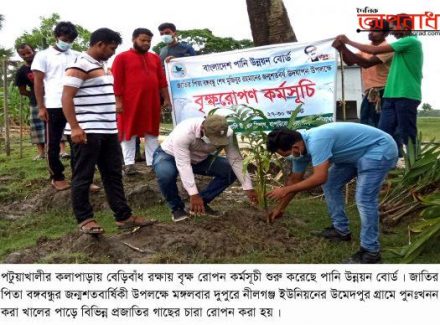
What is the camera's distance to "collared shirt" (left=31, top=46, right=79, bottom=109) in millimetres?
6148

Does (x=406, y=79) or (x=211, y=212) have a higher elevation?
(x=406, y=79)

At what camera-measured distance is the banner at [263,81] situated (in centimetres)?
655

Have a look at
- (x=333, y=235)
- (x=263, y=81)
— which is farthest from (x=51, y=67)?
(x=333, y=235)

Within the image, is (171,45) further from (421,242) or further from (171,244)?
(421,242)

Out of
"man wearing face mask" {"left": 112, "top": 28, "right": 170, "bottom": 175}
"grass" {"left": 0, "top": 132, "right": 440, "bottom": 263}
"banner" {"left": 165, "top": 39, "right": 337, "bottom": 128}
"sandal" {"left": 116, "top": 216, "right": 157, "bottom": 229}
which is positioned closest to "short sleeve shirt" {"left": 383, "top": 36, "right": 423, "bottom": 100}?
"banner" {"left": 165, "top": 39, "right": 337, "bottom": 128}

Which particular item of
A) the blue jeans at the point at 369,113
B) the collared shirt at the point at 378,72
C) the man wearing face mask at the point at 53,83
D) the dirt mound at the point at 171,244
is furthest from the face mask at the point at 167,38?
the dirt mound at the point at 171,244

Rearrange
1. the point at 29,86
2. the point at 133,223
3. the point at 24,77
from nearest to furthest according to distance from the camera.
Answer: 1. the point at 133,223
2. the point at 24,77
3. the point at 29,86

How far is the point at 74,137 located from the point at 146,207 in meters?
1.86

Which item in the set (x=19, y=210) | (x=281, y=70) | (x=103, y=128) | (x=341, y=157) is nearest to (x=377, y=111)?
(x=281, y=70)

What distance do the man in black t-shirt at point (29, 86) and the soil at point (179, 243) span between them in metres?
Answer: 3.86

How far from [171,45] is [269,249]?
4109 mm

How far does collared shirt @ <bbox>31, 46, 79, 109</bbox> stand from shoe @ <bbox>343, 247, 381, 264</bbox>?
3566 mm

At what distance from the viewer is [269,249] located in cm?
449
